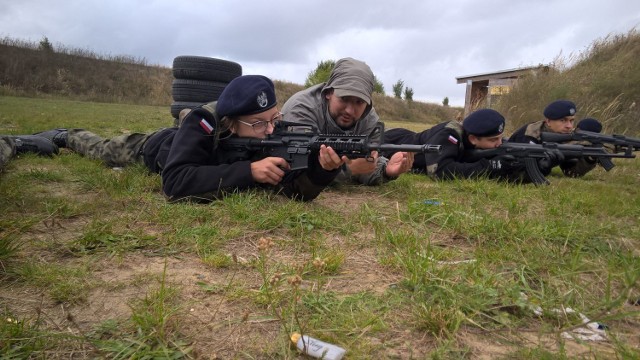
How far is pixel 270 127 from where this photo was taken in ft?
10.9

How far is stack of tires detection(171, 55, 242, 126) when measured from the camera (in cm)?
641

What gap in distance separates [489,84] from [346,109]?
12910 millimetres

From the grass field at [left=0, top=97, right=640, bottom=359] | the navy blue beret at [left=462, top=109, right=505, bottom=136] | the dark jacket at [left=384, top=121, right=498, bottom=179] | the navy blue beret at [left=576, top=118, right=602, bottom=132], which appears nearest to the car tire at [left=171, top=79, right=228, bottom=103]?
the dark jacket at [left=384, top=121, right=498, bottom=179]

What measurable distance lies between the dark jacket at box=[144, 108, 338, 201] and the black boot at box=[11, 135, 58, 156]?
2.91 metres

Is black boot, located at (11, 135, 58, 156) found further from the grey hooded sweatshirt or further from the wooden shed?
the wooden shed

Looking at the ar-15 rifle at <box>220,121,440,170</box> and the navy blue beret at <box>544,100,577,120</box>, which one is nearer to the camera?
the ar-15 rifle at <box>220,121,440,170</box>

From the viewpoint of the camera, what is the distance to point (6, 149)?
4.48 m

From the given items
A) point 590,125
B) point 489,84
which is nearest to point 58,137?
point 590,125

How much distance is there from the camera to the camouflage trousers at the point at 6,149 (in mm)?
4223

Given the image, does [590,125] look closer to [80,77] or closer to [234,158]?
[234,158]

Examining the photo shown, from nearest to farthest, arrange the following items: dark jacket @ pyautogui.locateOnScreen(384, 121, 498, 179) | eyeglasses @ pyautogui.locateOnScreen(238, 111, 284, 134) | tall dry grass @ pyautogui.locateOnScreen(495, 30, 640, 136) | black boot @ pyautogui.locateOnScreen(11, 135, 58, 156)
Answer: eyeglasses @ pyautogui.locateOnScreen(238, 111, 284, 134), dark jacket @ pyautogui.locateOnScreen(384, 121, 498, 179), black boot @ pyautogui.locateOnScreen(11, 135, 58, 156), tall dry grass @ pyautogui.locateOnScreen(495, 30, 640, 136)

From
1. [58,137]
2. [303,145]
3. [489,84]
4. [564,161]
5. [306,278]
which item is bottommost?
[306,278]

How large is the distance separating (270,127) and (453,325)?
2.24m

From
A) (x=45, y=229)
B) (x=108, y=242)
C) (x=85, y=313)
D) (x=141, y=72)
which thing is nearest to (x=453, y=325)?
(x=85, y=313)
